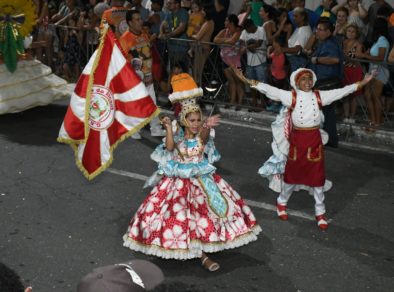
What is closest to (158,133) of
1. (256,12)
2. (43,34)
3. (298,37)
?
(298,37)

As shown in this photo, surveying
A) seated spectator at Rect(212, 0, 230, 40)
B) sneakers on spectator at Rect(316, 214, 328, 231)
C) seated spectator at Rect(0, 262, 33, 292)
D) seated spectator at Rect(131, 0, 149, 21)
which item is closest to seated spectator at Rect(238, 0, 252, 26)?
seated spectator at Rect(212, 0, 230, 40)

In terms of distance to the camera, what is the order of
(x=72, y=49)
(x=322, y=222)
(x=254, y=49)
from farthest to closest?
1. (x=72, y=49)
2. (x=254, y=49)
3. (x=322, y=222)

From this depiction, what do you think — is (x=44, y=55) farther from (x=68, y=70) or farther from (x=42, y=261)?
(x=42, y=261)

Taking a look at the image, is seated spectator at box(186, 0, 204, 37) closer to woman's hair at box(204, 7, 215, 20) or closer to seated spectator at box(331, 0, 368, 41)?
woman's hair at box(204, 7, 215, 20)

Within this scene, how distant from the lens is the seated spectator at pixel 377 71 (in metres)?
11.2

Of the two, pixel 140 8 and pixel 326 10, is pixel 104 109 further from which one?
pixel 140 8

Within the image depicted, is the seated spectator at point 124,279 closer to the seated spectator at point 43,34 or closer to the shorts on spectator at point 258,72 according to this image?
the shorts on spectator at point 258,72

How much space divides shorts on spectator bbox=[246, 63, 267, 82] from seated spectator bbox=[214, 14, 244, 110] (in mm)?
239

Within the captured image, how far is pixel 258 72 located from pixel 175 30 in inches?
76.0

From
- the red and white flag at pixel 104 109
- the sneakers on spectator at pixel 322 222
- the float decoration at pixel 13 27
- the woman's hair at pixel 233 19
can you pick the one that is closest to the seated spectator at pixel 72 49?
the float decoration at pixel 13 27

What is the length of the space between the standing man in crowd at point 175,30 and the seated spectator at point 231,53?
71 centimetres

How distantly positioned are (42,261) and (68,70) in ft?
27.9

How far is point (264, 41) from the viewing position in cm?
1241

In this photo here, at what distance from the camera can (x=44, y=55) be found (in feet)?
52.9
